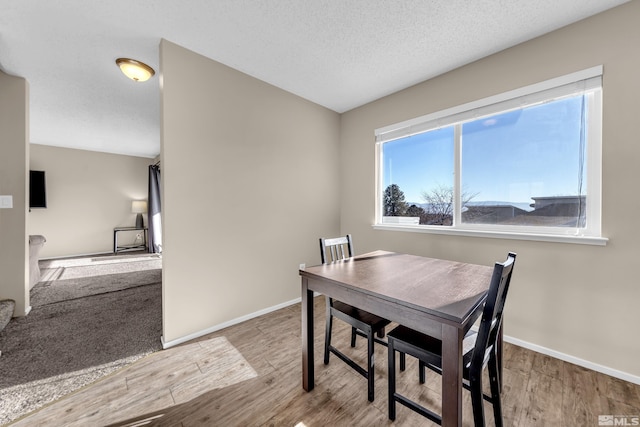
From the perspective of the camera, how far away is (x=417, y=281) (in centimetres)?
140

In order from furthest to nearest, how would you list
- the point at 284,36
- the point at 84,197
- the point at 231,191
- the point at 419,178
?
the point at 84,197 → the point at 419,178 → the point at 231,191 → the point at 284,36

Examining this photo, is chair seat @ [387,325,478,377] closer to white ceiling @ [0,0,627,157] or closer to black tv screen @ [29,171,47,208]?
white ceiling @ [0,0,627,157]

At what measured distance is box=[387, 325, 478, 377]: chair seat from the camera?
45.7 inches

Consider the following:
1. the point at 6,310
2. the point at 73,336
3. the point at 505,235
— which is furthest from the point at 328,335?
the point at 6,310

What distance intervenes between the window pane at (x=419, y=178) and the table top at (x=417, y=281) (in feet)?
3.21

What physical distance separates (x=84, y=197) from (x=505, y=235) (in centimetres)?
798

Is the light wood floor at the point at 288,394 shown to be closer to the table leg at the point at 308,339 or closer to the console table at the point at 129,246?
the table leg at the point at 308,339

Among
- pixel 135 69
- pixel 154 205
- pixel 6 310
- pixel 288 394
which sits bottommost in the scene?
pixel 288 394

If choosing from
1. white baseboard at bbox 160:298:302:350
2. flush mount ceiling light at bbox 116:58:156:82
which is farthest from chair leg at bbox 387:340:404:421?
flush mount ceiling light at bbox 116:58:156:82

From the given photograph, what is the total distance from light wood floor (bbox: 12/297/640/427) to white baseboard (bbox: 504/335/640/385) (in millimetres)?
42

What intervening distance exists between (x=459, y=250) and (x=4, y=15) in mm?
4139

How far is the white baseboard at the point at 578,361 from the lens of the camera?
65.1 inches

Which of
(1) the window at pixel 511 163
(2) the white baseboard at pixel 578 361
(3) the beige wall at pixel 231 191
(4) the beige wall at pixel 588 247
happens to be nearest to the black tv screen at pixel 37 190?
(3) the beige wall at pixel 231 191

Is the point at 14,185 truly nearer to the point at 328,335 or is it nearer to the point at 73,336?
the point at 73,336
